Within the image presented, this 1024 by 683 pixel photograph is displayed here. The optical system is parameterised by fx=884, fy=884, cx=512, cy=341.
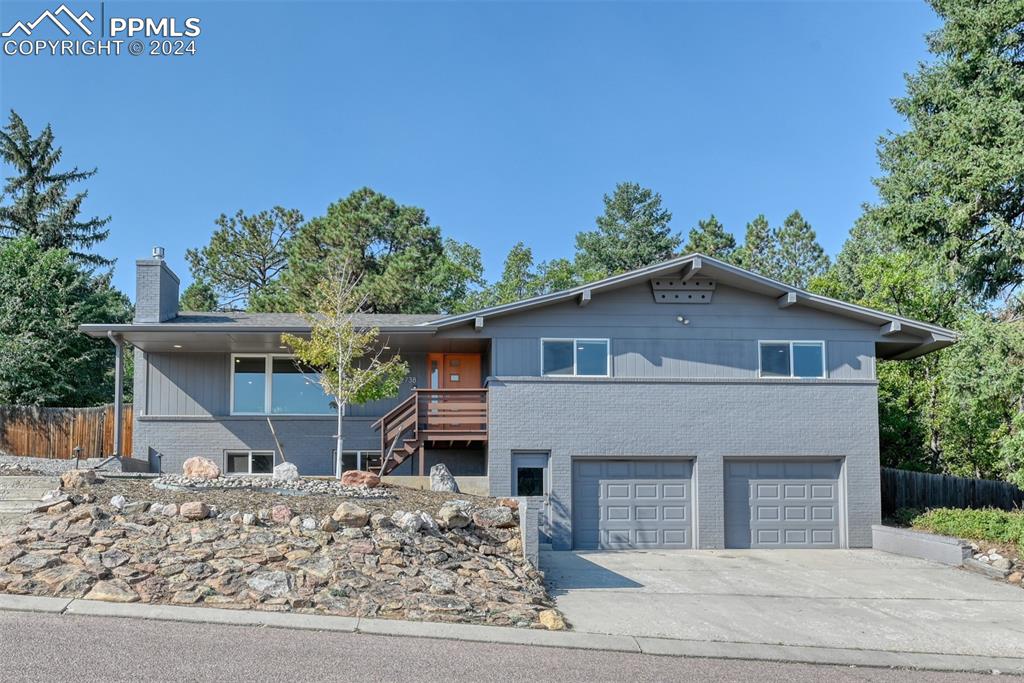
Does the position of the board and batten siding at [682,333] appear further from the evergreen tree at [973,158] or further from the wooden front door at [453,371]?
the evergreen tree at [973,158]

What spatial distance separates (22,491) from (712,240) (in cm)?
3830

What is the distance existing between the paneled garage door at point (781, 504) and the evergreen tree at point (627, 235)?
28327mm

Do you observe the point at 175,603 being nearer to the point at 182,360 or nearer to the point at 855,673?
the point at 855,673

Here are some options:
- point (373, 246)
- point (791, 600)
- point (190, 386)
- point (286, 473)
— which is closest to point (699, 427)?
point (791, 600)

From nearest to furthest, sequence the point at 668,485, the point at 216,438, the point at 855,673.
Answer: the point at 855,673, the point at 668,485, the point at 216,438

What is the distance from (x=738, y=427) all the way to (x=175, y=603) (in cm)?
1103

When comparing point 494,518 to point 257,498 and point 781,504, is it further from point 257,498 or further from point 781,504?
point 781,504

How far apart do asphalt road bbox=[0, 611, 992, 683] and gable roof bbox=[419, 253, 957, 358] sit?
8.56m

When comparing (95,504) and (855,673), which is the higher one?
(95,504)

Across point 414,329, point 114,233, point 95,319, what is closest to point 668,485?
point 414,329

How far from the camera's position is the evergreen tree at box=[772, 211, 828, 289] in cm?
4770

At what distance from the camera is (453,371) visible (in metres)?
20.0

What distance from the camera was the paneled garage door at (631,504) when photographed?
1661 centimetres

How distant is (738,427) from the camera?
672 inches
